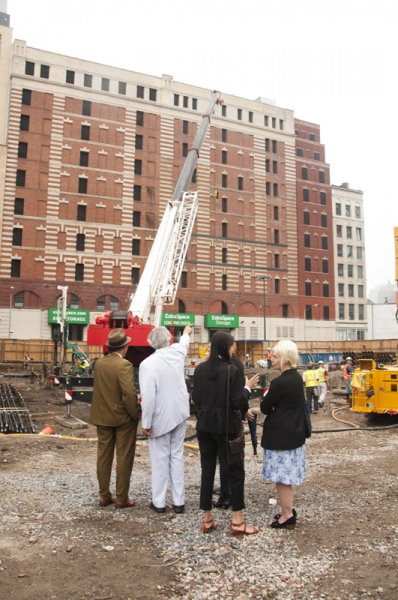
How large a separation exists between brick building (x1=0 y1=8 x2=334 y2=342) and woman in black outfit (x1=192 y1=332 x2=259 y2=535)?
39475 mm

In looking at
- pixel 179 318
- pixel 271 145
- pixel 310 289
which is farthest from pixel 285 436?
pixel 271 145

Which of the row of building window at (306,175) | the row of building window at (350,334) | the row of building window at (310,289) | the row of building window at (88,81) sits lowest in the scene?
the row of building window at (350,334)

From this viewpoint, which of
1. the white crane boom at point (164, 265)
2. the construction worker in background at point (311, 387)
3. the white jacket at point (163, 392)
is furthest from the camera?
the white crane boom at point (164, 265)

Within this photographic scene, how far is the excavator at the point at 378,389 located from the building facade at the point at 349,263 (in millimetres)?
51619

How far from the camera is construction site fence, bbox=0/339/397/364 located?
3797cm

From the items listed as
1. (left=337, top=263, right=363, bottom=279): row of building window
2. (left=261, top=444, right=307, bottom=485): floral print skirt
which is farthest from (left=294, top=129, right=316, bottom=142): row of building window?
(left=261, top=444, right=307, bottom=485): floral print skirt

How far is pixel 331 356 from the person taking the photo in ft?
147

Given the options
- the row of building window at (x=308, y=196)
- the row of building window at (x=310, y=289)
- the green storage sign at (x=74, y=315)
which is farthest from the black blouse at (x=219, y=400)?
the row of building window at (x=308, y=196)

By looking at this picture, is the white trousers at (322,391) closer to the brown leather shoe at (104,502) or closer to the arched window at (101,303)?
the brown leather shoe at (104,502)

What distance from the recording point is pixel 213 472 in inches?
186

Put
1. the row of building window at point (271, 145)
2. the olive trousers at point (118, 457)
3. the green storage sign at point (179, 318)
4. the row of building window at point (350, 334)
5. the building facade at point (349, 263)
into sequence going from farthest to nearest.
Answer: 1. the building facade at point (349, 263)
2. the row of building window at point (350, 334)
3. the row of building window at point (271, 145)
4. the green storage sign at point (179, 318)
5. the olive trousers at point (118, 457)

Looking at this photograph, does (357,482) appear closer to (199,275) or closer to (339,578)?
(339,578)

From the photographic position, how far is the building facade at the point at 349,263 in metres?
65.5

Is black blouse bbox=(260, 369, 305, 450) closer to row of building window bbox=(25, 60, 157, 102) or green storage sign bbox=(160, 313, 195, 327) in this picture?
green storage sign bbox=(160, 313, 195, 327)
